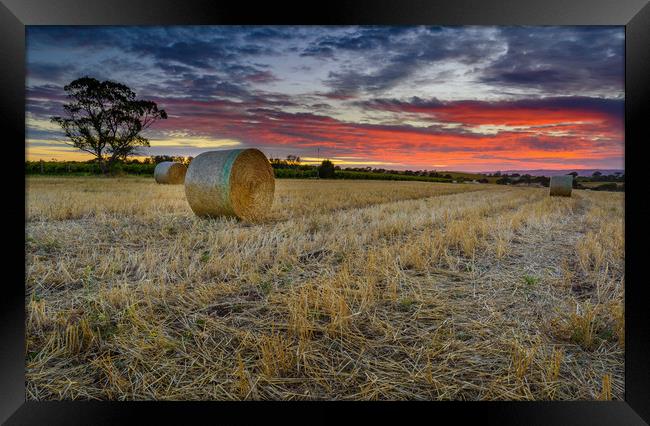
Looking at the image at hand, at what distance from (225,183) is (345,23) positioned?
3.27 metres

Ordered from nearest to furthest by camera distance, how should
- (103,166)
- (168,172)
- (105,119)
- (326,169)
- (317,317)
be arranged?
1. (317,317)
2. (105,119)
3. (103,166)
4. (326,169)
5. (168,172)

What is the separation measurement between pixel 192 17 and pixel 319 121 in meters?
1.84

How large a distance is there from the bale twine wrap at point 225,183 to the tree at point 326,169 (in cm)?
96

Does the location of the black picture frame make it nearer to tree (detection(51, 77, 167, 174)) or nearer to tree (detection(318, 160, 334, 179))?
tree (detection(51, 77, 167, 174))

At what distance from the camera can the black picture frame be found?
7.05 ft

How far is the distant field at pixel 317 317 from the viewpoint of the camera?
2.13m

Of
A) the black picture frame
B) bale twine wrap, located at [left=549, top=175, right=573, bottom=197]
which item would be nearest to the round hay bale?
the black picture frame

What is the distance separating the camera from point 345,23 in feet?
7.59

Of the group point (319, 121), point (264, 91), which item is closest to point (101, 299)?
point (264, 91)

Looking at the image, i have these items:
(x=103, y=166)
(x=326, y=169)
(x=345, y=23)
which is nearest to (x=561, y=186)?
(x=326, y=169)

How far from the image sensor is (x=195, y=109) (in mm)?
3781

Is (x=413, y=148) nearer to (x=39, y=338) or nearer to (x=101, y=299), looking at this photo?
(x=101, y=299)

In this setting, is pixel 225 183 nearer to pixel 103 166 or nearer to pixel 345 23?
pixel 103 166

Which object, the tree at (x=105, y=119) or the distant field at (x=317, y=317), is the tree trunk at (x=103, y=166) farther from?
the distant field at (x=317, y=317)
